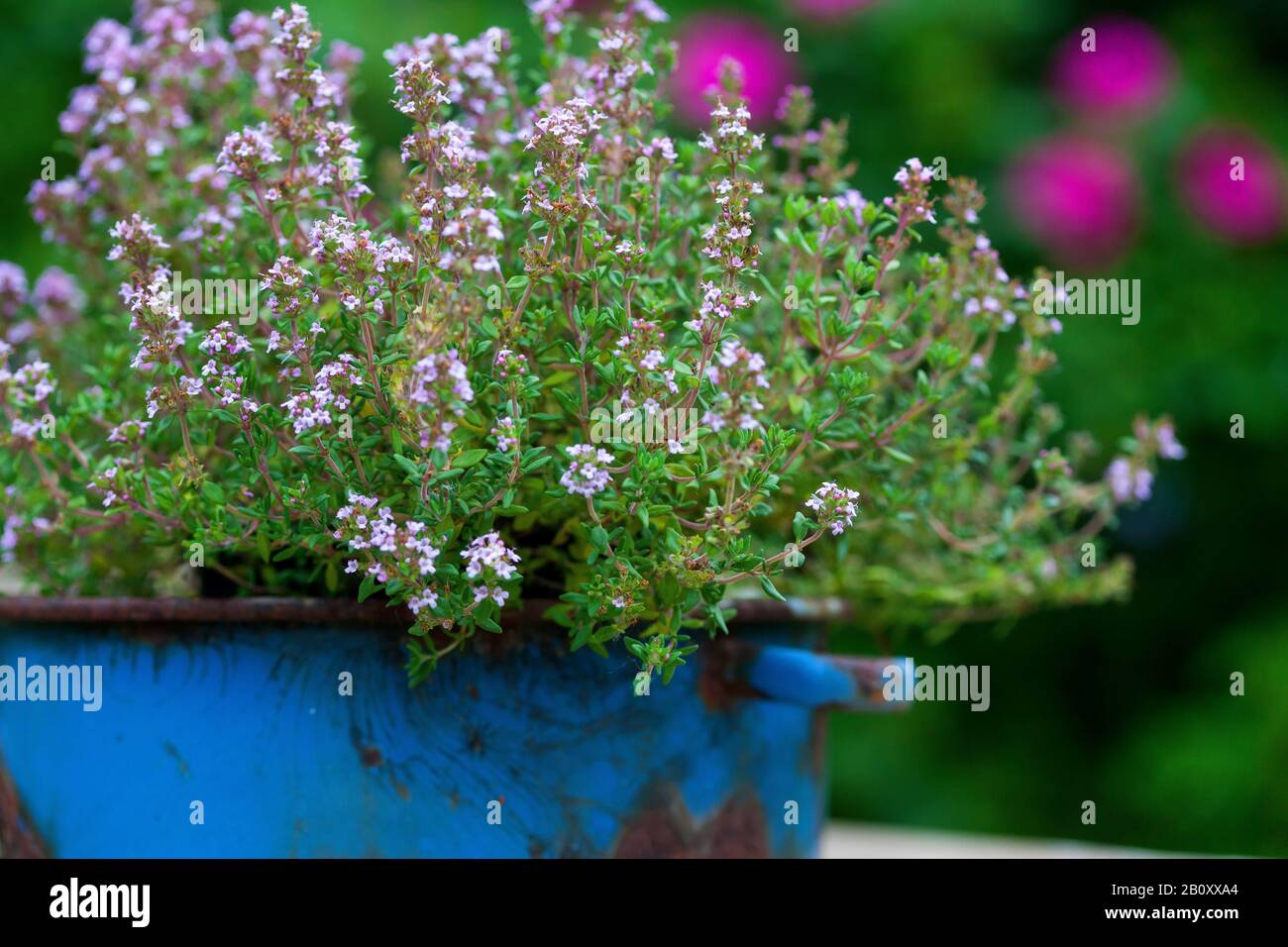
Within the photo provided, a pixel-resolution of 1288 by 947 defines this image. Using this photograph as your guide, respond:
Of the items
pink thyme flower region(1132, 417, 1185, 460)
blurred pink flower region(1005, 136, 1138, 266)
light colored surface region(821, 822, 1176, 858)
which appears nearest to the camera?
pink thyme flower region(1132, 417, 1185, 460)

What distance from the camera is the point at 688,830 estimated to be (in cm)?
113

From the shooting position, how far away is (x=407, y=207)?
1.15 m

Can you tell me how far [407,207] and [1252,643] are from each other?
2.30m

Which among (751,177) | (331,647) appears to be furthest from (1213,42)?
(331,647)

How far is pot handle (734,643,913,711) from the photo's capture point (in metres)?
1.11

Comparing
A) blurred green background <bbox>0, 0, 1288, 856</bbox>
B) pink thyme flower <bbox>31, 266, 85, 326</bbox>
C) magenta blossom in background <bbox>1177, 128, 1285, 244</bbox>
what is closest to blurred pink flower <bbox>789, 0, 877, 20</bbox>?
blurred green background <bbox>0, 0, 1288, 856</bbox>

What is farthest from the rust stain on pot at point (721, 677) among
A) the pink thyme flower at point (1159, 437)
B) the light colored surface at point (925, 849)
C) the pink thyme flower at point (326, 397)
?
the light colored surface at point (925, 849)

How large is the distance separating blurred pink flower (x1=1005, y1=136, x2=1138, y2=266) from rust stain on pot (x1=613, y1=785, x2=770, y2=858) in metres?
1.86

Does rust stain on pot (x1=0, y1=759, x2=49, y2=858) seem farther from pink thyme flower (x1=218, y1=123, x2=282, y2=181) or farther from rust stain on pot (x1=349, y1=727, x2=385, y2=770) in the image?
pink thyme flower (x1=218, y1=123, x2=282, y2=181)

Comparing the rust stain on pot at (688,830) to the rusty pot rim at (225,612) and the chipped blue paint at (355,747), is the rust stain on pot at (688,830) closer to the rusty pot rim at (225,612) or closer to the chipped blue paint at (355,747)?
the chipped blue paint at (355,747)

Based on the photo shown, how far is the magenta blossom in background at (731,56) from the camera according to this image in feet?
8.37

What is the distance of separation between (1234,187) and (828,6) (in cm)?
90

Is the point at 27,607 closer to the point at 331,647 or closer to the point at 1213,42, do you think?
the point at 331,647

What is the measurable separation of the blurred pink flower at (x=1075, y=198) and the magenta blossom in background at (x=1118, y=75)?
0.08m
